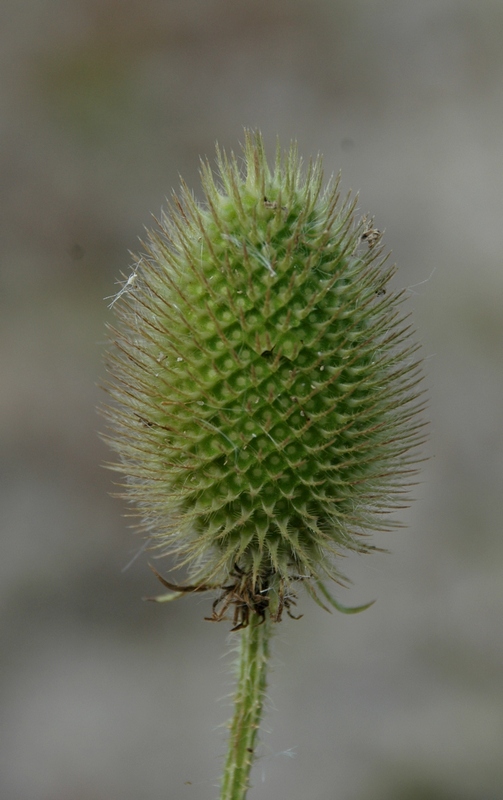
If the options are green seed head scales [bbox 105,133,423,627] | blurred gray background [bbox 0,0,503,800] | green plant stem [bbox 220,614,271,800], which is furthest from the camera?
blurred gray background [bbox 0,0,503,800]

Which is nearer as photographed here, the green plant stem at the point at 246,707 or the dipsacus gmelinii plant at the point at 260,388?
the dipsacus gmelinii plant at the point at 260,388

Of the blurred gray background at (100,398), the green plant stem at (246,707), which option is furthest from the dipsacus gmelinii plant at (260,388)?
the blurred gray background at (100,398)

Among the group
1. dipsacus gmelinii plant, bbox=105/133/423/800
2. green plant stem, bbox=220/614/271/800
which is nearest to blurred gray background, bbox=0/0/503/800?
green plant stem, bbox=220/614/271/800

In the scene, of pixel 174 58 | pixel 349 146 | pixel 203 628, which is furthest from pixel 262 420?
pixel 174 58

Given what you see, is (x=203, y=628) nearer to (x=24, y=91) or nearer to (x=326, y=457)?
(x=326, y=457)

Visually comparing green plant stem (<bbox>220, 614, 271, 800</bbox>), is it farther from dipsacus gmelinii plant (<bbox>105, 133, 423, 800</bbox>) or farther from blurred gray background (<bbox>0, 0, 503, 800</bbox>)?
blurred gray background (<bbox>0, 0, 503, 800</bbox>)

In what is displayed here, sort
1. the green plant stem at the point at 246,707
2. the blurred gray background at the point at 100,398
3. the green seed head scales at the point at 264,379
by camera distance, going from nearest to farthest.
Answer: the green seed head scales at the point at 264,379, the green plant stem at the point at 246,707, the blurred gray background at the point at 100,398

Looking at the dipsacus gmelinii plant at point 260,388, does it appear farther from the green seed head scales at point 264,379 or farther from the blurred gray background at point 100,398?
the blurred gray background at point 100,398

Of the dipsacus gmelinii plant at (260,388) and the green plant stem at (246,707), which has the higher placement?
the dipsacus gmelinii plant at (260,388)

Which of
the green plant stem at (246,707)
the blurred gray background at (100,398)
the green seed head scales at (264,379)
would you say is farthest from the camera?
the blurred gray background at (100,398)
